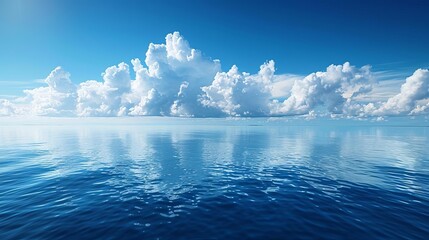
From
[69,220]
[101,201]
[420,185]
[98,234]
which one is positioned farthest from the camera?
[420,185]

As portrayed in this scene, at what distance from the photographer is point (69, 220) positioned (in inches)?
636

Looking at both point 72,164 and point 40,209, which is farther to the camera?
point 72,164

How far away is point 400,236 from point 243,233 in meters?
11.3

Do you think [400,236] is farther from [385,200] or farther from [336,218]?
[385,200]

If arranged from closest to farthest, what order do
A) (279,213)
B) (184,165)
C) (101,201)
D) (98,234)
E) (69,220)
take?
(98,234), (69,220), (279,213), (101,201), (184,165)

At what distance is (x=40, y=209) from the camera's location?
1841cm

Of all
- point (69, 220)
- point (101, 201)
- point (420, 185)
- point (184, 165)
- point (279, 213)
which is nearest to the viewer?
point (69, 220)

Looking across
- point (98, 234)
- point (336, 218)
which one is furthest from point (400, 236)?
point (98, 234)

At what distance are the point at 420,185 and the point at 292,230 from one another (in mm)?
24751

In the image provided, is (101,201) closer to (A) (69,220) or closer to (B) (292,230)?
(A) (69,220)

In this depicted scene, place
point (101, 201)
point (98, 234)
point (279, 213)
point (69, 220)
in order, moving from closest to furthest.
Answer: point (98, 234), point (69, 220), point (279, 213), point (101, 201)

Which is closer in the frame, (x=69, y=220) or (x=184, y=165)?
(x=69, y=220)

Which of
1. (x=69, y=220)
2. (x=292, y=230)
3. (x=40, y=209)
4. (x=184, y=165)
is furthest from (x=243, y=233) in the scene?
(x=184, y=165)

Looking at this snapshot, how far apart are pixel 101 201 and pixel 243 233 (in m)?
15.2
